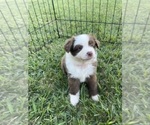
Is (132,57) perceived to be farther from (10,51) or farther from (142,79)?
(10,51)

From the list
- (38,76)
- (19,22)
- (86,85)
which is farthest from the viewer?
(19,22)

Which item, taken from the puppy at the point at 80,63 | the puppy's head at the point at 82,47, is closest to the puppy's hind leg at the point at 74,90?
the puppy at the point at 80,63

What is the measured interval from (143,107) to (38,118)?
0.79 metres

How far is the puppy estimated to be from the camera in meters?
1.41

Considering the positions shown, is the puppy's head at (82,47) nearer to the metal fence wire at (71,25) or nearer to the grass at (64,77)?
the grass at (64,77)

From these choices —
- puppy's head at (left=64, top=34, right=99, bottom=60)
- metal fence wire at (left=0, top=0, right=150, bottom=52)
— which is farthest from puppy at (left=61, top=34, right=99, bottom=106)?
metal fence wire at (left=0, top=0, right=150, bottom=52)

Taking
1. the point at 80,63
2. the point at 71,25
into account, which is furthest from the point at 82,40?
the point at 71,25

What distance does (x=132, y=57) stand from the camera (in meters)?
2.06

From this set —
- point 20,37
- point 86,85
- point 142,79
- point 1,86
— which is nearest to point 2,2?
point 20,37

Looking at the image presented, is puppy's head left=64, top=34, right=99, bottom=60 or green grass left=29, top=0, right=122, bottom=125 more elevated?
puppy's head left=64, top=34, right=99, bottom=60

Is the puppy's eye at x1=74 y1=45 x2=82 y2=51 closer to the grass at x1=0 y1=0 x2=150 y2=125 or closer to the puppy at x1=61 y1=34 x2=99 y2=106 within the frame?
the puppy at x1=61 y1=34 x2=99 y2=106

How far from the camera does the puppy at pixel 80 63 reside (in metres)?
1.41

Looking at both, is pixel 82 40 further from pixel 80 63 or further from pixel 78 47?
pixel 80 63

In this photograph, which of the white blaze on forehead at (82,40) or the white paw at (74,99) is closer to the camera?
the white blaze on forehead at (82,40)
